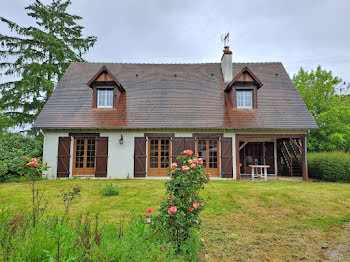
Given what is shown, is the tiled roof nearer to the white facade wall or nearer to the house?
the house

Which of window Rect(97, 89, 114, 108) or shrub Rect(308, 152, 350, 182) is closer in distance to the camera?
shrub Rect(308, 152, 350, 182)

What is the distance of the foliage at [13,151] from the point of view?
1060 centimetres

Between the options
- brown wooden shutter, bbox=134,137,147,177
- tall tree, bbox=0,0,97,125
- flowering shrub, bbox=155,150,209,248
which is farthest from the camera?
tall tree, bbox=0,0,97,125

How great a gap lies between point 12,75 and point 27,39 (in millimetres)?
2763

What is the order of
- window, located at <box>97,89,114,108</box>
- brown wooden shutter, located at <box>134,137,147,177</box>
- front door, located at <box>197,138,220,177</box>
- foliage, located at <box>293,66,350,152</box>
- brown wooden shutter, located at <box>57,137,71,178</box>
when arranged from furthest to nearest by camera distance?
foliage, located at <box>293,66,350,152</box>
window, located at <box>97,89,114,108</box>
front door, located at <box>197,138,220,177</box>
brown wooden shutter, located at <box>134,137,147,177</box>
brown wooden shutter, located at <box>57,137,71,178</box>

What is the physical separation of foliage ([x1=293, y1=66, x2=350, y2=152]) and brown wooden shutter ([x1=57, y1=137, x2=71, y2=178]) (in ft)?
59.3

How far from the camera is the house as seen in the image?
1102 centimetres

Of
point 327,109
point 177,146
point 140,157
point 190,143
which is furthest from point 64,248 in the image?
point 327,109

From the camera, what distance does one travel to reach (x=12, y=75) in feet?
49.7

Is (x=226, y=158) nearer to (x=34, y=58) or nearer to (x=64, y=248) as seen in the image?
(x=64, y=248)

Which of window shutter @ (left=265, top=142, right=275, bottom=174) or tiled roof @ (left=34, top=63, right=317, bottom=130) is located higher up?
tiled roof @ (left=34, top=63, right=317, bottom=130)

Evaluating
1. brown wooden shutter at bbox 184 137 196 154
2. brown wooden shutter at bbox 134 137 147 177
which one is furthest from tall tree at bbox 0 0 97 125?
brown wooden shutter at bbox 184 137 196 154

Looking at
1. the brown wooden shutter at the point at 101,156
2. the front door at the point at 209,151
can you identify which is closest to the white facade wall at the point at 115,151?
the brown wooden shutter at the point at 101,156

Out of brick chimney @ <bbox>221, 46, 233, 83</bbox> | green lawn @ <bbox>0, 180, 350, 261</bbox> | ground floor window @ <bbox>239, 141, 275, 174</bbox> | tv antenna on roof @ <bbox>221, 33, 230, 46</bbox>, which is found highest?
tv antenna on roof @ <bbox>221, 33, 230, 46</bbox>
